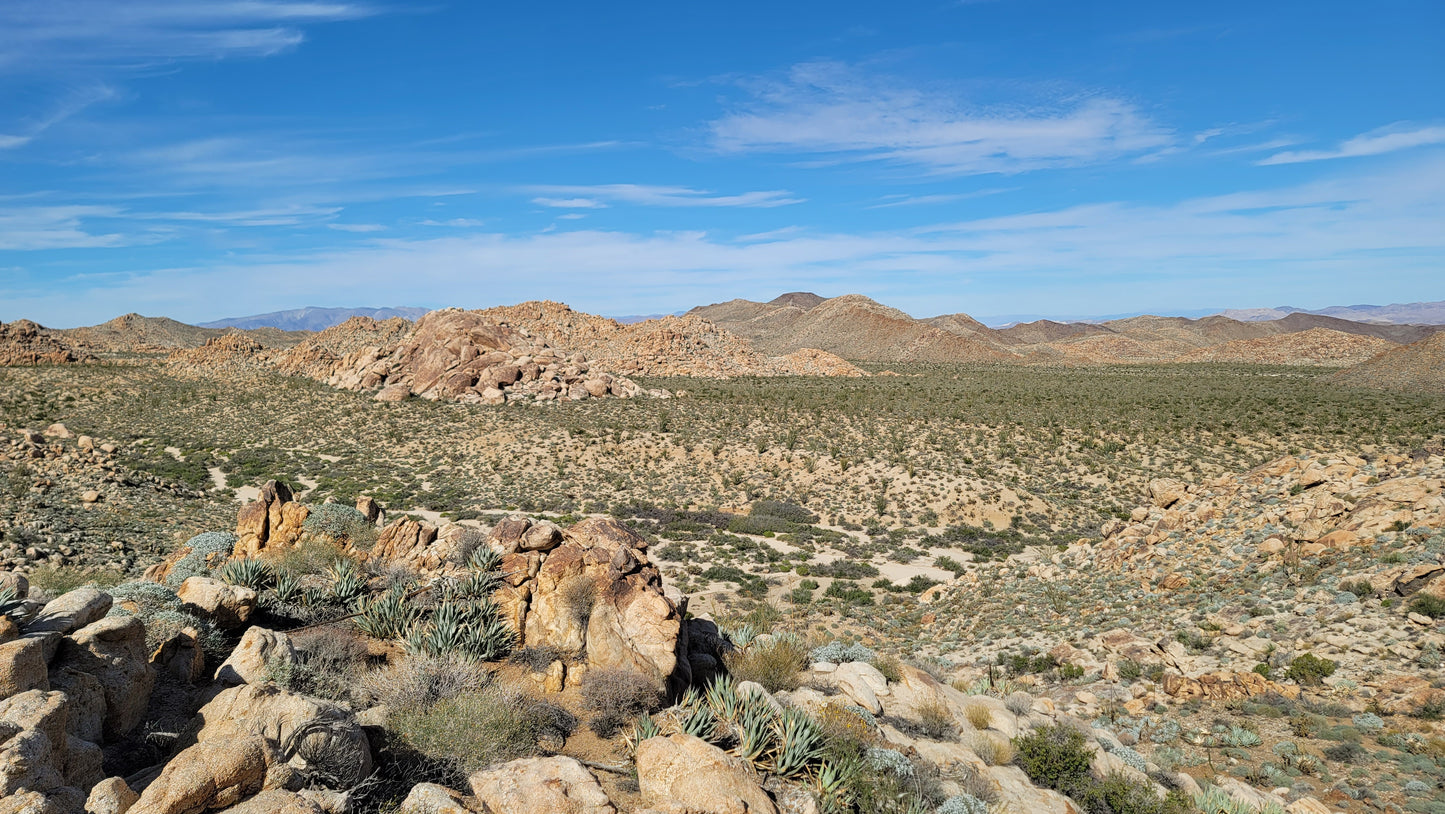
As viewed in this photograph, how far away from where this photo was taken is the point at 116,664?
5324 millimetres

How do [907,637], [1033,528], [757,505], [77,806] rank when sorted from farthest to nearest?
[757,505]
[1033,528]
[907,637]
[77,806]

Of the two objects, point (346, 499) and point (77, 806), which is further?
point (346, 499)

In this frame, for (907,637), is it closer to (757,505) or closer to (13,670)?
(757,505)

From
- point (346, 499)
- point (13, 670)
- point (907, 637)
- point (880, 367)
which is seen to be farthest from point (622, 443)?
point (880, 367)

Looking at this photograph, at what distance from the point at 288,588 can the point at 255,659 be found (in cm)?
272

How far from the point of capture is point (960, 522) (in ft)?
81.7

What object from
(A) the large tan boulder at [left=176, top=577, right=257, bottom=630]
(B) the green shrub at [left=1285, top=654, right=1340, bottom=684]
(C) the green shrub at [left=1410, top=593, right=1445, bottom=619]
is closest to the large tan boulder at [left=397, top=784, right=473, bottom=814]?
A: (A) the large tan boulder at [left=176, top=577, right=257, bottom=630]

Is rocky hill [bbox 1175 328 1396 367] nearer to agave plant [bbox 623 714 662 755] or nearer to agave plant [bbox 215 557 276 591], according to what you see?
agave plant [bbox 623 714 662 755]

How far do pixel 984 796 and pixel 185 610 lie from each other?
8821mm

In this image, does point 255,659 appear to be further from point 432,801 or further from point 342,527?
point 342,527

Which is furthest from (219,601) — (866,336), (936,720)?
(866,336)

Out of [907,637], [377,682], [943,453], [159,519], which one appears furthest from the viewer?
[943,453]

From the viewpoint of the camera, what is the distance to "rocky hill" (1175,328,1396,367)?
88812 millimetres

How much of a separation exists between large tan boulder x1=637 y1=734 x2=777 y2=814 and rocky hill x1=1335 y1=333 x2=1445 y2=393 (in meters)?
66.0
